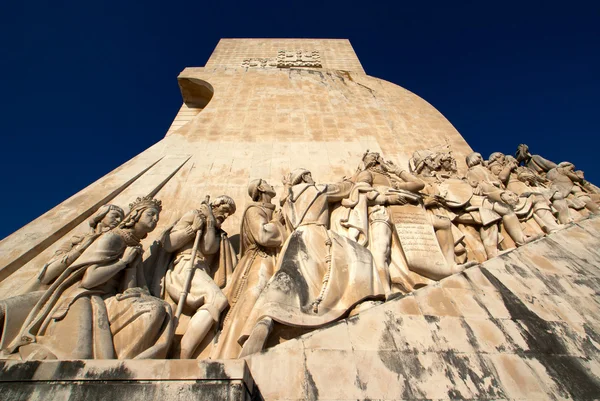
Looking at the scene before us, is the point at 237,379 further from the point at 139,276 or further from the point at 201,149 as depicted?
the point at 201,149

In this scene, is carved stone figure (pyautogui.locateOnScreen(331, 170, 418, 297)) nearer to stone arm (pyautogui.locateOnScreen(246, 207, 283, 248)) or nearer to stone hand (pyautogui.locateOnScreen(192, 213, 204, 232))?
stone arm (pyautogui.locateOnScreen(246, 207, 283, 248))

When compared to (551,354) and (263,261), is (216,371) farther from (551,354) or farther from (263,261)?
(551,354)

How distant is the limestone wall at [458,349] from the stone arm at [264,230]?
5.47ft

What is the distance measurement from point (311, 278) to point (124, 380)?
188 cm

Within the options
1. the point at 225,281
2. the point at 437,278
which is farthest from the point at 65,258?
the point at 437,278

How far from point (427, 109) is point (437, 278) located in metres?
7.24

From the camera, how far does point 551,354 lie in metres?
2.61

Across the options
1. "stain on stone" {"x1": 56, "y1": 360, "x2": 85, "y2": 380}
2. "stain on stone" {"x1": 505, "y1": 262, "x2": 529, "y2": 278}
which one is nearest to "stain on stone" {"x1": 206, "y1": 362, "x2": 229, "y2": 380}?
"stain on stone" {"x1": 56, "y1": 360, "x2": 85, "y2": 380}

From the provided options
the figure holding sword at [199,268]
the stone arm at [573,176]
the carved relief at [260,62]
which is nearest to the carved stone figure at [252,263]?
the figure holding sword at [199,268]

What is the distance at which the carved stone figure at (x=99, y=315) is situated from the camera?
2.61 metres

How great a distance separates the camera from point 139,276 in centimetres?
351

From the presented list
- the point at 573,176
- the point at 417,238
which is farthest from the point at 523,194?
the point at 417,238

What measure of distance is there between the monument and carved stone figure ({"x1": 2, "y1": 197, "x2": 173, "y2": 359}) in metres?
0.01

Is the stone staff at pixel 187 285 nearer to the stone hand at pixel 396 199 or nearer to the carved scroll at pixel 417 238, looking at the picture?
the carved scroll at pixel 417 238
